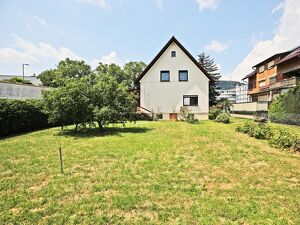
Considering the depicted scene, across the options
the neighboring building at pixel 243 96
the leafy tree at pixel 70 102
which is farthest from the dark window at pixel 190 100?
the neighboring building at pixel 243 96

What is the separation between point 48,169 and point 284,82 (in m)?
32.6

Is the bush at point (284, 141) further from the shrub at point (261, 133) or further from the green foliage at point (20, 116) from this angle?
the green foliage at point (20, 116)

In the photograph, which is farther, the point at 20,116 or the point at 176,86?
the point at 176,86

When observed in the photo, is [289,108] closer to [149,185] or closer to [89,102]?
[89,102]

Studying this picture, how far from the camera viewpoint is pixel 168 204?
14.9 ft

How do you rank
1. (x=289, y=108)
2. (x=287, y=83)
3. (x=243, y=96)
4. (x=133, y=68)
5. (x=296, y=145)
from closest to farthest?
(x=296, y=145)
(x=289, y=108)
(x=287, y=83)
(x=133, y=68)
(x=243, y=96)

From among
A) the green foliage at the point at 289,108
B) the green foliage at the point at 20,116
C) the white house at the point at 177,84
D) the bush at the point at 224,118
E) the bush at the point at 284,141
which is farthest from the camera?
the white house at the point at 177,84

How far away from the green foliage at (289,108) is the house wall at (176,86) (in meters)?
7.15

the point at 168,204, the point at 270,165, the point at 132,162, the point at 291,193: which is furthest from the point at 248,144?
the point at 168,204

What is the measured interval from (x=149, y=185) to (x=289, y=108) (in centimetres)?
2106

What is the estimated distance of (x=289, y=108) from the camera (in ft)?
68.8

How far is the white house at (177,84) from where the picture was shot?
23.8 meters

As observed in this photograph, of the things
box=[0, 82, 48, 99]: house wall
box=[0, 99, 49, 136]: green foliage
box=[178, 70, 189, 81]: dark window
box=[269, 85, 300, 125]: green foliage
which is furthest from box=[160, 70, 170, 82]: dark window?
box=[0, 99, 49, 136]: green foliage

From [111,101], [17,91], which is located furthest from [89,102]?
[17,91]
